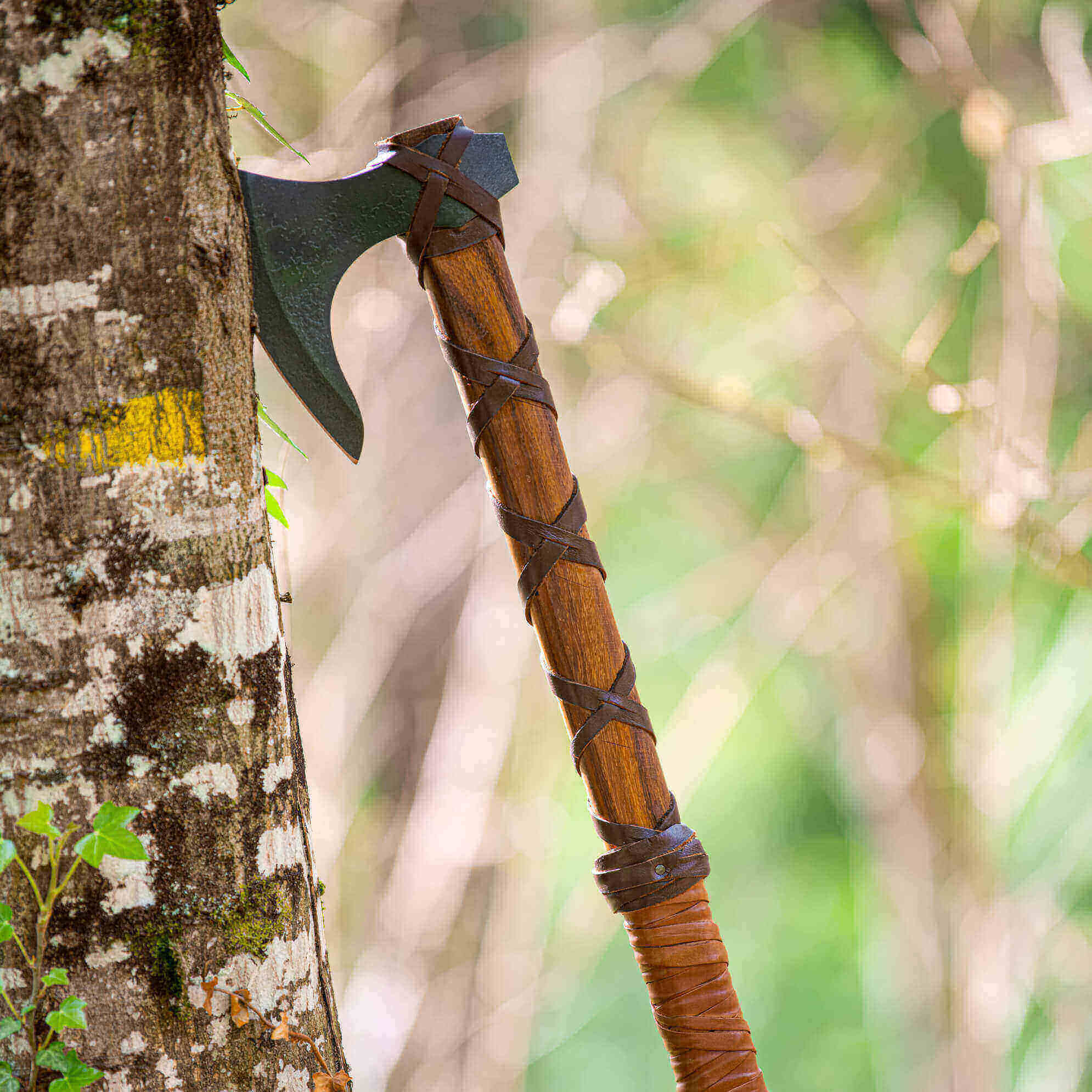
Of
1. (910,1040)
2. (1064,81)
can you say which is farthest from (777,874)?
(1064,81)

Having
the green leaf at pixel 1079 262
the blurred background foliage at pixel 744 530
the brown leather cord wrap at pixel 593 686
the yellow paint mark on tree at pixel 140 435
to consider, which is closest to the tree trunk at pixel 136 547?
the yellow paint mark on tree at pixel 140 435

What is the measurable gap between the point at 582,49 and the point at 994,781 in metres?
1.53

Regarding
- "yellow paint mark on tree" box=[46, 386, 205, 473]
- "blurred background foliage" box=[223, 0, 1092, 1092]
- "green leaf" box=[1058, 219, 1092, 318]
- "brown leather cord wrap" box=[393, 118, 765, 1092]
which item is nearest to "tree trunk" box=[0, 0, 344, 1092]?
"yellow paint mark on tree" box=[46, 386, 205, 473]

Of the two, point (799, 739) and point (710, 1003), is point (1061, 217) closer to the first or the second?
point (799, 739)

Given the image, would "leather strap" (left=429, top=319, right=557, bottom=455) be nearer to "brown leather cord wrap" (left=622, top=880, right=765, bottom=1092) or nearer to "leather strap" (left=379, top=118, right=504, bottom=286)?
"leather strap" (left=379, top=118, right=504, bottom=286)

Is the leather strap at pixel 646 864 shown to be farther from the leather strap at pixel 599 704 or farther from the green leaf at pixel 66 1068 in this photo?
the green leaf at pixel 66 1068

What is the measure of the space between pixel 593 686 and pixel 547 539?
→ 0.06m

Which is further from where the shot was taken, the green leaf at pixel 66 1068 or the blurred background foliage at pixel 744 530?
the blurred background foliage at pixel 744 530

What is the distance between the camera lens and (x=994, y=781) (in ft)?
5.88

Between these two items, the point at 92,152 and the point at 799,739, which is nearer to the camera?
the point at 92,152

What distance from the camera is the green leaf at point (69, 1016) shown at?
0.89 feet

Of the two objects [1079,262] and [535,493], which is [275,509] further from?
[1079,262]

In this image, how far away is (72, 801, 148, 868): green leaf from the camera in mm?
270

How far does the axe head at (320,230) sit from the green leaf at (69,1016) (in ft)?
0.71
